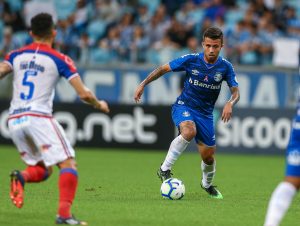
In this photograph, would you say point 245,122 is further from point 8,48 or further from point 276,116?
point 8,48

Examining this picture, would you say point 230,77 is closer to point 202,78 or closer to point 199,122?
point 202,78

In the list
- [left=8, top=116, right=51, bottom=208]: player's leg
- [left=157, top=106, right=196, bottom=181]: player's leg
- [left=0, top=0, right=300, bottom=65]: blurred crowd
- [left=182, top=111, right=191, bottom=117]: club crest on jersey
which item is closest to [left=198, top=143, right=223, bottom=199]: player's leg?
[left=157, top=106, right=196, bottom=181]: player's leg

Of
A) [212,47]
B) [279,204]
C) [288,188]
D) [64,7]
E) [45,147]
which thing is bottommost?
[279,204]

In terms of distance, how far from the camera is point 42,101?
769 centimetres

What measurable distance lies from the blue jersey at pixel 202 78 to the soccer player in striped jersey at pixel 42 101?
3.20 metres

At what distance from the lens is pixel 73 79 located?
758cm

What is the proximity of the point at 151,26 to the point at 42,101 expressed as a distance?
43.5ft

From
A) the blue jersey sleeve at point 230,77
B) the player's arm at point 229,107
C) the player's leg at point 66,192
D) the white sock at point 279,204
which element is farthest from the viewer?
the blue jersey sleeve at point 230,77

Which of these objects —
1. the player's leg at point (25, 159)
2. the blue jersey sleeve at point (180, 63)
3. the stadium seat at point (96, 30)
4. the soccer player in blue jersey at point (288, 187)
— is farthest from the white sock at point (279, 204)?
the stadium seat at point (96, 30)

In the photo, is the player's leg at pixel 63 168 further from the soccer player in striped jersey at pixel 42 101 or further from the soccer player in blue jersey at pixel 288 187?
the soccer player in blue jersey at pixel 288 187

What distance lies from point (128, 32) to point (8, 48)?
9.60 ft

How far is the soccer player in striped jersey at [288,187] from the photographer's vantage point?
6734 millimetres

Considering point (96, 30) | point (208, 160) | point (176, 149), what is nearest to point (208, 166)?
point (208, 160)

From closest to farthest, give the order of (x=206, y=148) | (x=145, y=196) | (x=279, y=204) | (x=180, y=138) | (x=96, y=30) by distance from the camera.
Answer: (x=279, y=204)
(x=145, y=196)
(x=180, y=138)
(x=206, y=148)
(x=96, y=30)
